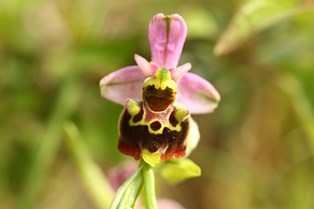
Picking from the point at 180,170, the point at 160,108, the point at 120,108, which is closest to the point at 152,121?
the point at 160,108

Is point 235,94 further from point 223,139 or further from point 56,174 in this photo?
point 56,174

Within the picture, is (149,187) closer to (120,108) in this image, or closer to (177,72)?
(177,72)

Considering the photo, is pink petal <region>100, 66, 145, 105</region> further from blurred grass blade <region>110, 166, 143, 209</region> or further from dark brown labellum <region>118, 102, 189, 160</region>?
blurred grass blade <region>110, 166, 143, 209</region>

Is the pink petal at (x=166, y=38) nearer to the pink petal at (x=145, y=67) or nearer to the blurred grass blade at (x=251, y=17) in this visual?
the pink petal at (x=145, y=67)

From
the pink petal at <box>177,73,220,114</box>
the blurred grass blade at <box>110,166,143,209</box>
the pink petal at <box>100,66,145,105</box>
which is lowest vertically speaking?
the blurred grass blade at <box>110,166,143,209</box>

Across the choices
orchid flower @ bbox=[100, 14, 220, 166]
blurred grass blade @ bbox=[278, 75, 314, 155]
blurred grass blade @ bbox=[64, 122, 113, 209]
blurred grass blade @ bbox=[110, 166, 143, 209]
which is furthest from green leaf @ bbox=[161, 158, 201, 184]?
blurred grass blade @ bbox=[278, 75, 314, 155]

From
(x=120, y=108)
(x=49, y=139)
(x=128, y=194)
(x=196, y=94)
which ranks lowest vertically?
(x=128, y=194)

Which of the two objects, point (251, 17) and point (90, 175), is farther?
point (90, 175)
